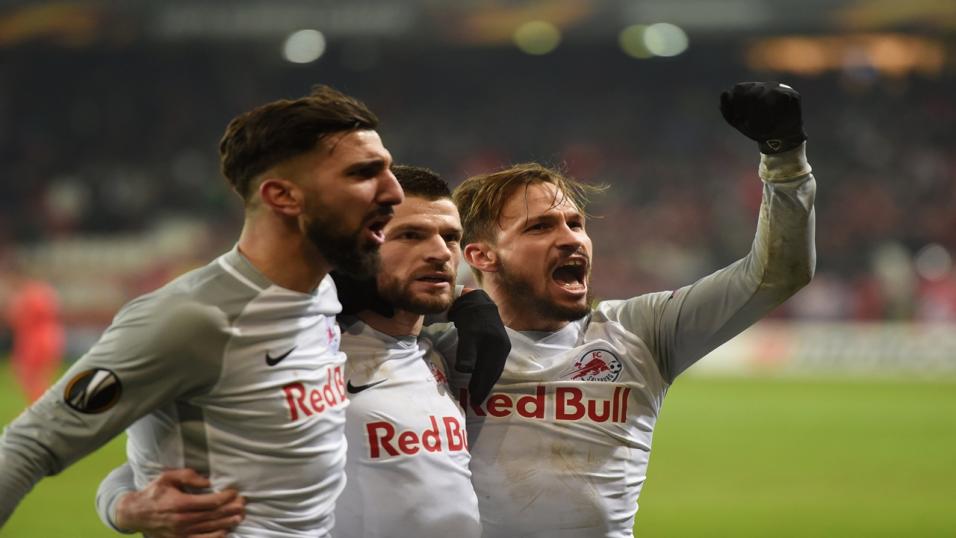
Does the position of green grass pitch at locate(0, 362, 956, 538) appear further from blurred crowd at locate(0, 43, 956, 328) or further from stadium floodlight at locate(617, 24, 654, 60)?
stadium floodlight at locate(617, 24, 654, 60)

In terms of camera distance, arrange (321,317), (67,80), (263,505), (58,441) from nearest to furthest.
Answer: (58,441)
(263,505)
(321,317)
(67,80)

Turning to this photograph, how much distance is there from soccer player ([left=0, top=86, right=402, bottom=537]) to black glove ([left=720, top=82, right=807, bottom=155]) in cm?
97

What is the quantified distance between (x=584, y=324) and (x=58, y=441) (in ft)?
6.31

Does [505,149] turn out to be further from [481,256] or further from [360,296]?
[360,296]

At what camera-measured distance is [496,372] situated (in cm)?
359

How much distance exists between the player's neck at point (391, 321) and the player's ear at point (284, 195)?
73cm

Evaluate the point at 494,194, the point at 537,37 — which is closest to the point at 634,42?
the point at 537,37

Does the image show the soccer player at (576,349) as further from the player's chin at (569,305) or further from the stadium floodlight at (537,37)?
the stadium floodlight at (537,37)

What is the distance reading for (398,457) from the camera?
132 inches

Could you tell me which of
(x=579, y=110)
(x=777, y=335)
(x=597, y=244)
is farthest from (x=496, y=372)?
(x=579, y=110)

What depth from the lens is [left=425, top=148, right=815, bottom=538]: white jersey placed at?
3621mm

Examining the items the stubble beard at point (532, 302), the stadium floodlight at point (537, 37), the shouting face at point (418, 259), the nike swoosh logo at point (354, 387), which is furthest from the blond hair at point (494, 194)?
the stadium floodlight at point (537, 37)

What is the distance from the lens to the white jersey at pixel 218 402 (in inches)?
105

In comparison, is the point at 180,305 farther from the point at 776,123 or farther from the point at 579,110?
the point at 579,110
